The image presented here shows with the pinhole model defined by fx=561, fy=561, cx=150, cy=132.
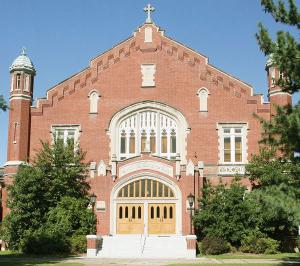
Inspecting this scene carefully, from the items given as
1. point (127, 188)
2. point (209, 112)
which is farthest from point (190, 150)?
point (127, 188)

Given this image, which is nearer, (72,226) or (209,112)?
(72,226)

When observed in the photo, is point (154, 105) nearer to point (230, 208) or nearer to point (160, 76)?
point (160, 76)

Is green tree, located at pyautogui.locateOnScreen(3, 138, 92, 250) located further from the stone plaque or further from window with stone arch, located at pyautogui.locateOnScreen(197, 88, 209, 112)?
window with stone arch, located at pyautogui.locateOnScreen(197, 88, 209, 112)

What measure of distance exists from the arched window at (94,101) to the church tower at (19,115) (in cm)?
430

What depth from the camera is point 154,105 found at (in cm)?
3881

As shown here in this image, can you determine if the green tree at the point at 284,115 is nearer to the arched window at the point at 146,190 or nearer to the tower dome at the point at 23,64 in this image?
the arched window at the point at 146,190

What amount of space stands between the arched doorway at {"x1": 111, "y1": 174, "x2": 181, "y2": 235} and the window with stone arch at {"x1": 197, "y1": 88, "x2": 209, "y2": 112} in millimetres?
6513

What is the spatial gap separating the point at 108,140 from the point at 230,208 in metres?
10.1

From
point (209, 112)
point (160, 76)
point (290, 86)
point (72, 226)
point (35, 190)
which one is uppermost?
point (160, 76)

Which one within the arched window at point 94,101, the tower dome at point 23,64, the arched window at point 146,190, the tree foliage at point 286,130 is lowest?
the arched window at point 146,190

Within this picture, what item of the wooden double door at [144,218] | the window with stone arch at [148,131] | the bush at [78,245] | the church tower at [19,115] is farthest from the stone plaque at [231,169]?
the church tower at [19,115]

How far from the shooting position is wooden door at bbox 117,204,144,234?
116 ft

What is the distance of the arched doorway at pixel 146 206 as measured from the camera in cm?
3525

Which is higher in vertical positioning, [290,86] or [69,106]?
[69,106]
